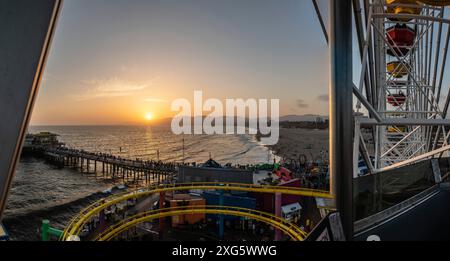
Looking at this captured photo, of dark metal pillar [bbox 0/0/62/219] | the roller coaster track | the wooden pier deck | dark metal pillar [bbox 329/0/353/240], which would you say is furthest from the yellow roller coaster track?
the wooden pier deck

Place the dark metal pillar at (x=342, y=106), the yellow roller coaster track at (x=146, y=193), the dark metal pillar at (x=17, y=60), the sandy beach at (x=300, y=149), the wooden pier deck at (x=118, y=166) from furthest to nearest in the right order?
1. the sandy beach at (x=300, y=149)
2. the wooden pier deck at (x=118, y=166)
3. the yellow roller coaster track at (x=146, y=193)
4. the dark metal pillar at (x=342, y=106)
5. the dark metal pillar at (x=17, y=60)

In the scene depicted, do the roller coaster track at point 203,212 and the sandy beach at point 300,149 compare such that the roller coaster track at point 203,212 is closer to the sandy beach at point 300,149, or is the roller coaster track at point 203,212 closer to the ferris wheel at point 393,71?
the ferris wheel at point 393,71

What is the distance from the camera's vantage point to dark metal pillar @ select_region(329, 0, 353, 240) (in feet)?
10.5

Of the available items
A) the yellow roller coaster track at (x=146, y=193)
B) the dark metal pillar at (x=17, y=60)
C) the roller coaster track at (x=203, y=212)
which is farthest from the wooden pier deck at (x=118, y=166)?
the dark metal pillar at (x=17, y=60)

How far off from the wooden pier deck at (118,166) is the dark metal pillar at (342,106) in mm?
38225

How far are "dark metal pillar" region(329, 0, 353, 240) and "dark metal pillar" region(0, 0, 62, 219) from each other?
290 centimetres

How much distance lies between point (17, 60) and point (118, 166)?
196 feet

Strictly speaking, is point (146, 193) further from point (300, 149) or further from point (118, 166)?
point (300, 149)

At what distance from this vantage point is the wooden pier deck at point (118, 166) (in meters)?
50.4

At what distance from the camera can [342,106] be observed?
3217 millimetres

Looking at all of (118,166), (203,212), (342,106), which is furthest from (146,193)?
(118,166)
